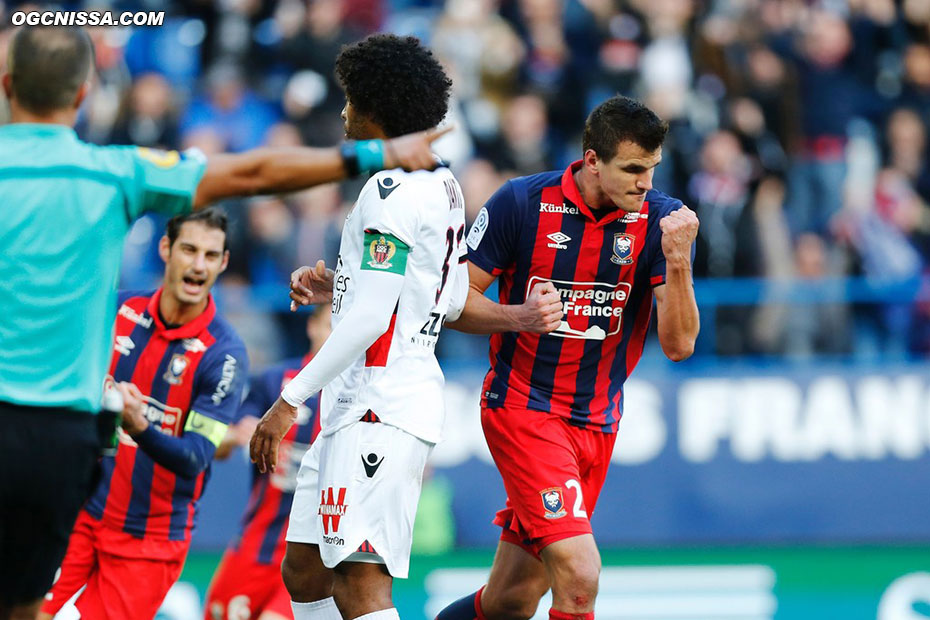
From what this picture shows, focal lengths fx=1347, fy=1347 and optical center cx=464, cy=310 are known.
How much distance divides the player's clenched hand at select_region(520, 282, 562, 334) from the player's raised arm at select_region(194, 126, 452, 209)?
148 centimetres

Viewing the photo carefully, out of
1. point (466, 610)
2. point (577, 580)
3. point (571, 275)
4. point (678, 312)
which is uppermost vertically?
point (571, 275)

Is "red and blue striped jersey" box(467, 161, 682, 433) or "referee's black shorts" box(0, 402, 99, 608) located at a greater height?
"red and blue striped jersey" box(467, 161, 682, 433)

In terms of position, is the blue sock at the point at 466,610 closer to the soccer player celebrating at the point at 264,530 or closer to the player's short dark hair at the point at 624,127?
the soccer player celebrating at the point at 264,530

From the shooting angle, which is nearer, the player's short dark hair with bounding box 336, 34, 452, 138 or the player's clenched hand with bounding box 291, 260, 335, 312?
the player's short dark hair with bounding box 336, 34, 452, 138

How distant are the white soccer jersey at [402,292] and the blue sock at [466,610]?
126 centimetres

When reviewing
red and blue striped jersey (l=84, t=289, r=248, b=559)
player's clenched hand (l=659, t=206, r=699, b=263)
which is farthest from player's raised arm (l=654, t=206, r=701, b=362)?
red and blue striped jersey (l=84, t=289, r=248, b=559)

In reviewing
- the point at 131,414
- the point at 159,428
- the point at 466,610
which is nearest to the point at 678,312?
the point at 466,610

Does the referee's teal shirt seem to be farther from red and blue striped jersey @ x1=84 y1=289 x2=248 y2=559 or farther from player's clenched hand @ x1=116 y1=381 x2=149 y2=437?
red and blue striped jersey @ x1=84 y1=289 x2=248 y2=559

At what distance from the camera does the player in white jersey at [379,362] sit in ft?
16.8

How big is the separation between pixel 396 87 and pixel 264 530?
10.9 ft

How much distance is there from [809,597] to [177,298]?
5936 millimetres

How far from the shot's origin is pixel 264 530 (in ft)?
25.1

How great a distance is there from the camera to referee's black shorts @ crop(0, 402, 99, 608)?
421 cm

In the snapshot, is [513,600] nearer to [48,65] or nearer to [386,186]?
[386,186]
